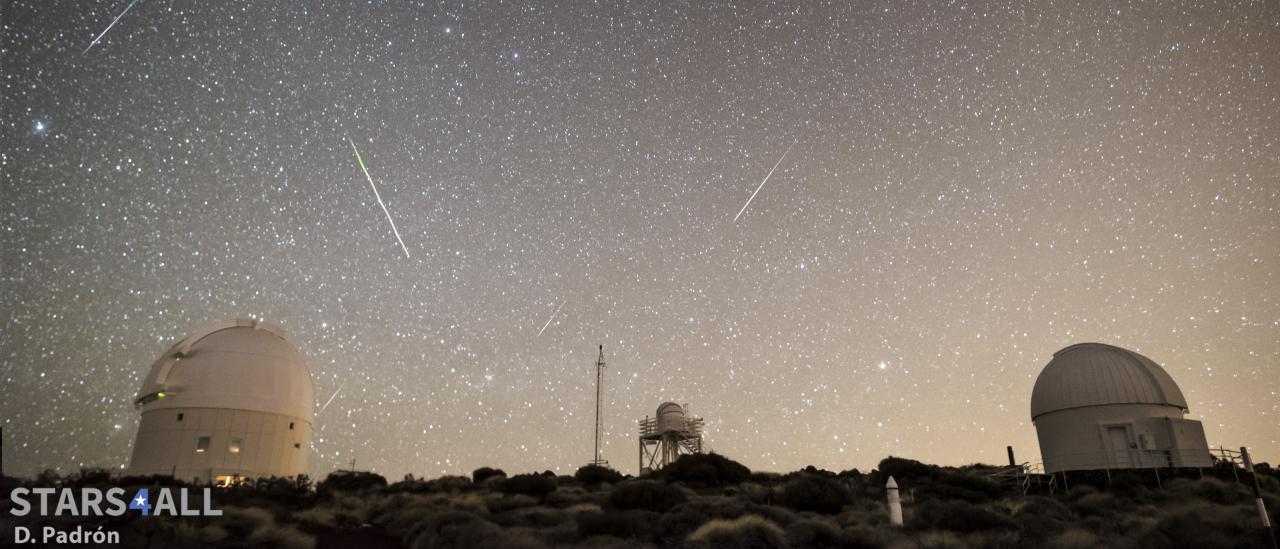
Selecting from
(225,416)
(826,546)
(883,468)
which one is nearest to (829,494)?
(826,546)

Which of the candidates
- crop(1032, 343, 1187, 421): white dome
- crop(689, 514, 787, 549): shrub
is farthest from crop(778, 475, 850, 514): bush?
crop(1032, 343, 1187, 421): white dome

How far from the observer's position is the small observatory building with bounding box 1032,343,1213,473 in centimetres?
2614

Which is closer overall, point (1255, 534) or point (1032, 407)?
point (1255, 534)

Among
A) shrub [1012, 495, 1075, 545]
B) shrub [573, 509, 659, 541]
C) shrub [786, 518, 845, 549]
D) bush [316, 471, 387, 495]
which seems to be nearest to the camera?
shrub [786, 518, 845, 549]

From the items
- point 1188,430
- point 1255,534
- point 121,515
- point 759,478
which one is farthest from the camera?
point 759,478

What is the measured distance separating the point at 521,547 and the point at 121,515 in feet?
23.8

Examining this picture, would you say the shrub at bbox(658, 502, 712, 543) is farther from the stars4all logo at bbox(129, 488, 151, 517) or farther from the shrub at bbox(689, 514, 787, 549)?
the stars4all logo at bbox(129, 488, 151, 517)

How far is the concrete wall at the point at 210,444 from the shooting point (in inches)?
936

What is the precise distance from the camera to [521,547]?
33.2 feet

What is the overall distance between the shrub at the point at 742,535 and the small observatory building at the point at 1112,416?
23.1 metres

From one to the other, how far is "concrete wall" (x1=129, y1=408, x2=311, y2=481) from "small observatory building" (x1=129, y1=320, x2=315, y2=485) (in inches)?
1.2

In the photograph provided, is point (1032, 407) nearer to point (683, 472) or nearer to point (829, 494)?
point (683, 472)

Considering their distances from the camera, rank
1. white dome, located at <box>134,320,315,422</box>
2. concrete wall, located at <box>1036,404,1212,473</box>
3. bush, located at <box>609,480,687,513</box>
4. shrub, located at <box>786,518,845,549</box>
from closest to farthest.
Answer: shrub, located at <box>786,518,845,549</box>
bush, located at <box>609,480,687,513</box>
white dome, located at <box>134,320,315,422</box>
concrete wall, located at <box>1036,404,1212,473</box>

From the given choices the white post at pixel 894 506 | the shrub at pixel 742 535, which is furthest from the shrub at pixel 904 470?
the shrub at pixel 742 535
